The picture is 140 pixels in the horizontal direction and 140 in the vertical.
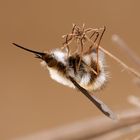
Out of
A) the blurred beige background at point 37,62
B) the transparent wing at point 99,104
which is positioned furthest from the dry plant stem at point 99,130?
the blurred beige background at point 37,62

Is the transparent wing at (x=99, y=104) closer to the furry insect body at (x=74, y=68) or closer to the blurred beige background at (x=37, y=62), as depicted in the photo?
the furry insect body at (x=74, y=68)

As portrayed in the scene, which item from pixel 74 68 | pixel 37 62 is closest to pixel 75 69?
pixel 74 68

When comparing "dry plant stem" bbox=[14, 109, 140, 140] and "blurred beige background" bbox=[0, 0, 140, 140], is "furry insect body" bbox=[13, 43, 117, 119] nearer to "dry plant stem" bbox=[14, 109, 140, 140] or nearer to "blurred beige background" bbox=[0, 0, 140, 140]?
"dry plant stem" bbox=[14, 109, 140, 140]

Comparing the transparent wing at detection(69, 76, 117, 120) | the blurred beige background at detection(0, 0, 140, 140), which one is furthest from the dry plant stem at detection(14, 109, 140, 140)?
the blurred beige background at detection(0, 0, 140, 140)

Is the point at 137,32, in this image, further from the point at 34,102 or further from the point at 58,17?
the point at 34,102

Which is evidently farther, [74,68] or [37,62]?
[37,62]

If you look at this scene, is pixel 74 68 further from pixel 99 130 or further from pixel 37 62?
pixel 37 62

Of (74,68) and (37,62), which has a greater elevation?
(37,62)
